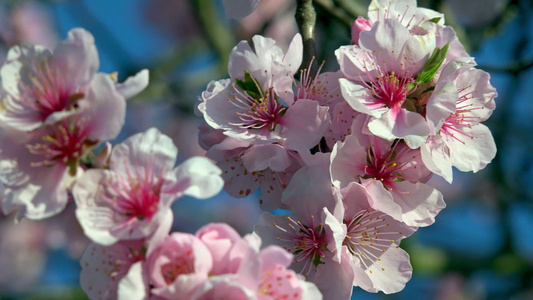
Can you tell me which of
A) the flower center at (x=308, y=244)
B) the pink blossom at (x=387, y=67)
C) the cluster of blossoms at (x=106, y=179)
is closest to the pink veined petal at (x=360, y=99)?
the pink blossom at (x=387, y=67)

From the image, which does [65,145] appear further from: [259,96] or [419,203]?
[419,203]

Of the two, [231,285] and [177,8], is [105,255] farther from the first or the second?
[177,8]

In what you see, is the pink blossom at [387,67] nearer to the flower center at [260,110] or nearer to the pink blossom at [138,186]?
the flower center at [260,110]

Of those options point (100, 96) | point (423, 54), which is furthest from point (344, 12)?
point (100, 96)

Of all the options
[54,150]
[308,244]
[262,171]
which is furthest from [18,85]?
[308,244]

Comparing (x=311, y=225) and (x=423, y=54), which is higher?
(x=423, y=54)
